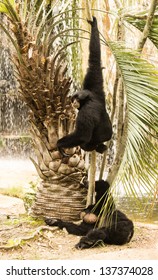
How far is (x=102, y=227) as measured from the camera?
5043mm

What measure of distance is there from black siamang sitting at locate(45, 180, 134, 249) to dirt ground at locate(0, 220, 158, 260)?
7 centimetres

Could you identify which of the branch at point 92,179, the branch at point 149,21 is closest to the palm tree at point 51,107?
the branch at point 149,21

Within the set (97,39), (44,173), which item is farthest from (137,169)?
(44,173)

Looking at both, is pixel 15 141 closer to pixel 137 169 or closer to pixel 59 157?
pixel 59 157

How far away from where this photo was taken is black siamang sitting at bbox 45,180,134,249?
487 cm

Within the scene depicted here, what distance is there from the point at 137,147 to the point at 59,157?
1693 millimetres

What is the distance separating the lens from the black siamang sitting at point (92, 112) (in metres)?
4.62

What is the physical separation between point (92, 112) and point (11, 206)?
12.2 feet

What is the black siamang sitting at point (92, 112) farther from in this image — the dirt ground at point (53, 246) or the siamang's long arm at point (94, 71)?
the dirt ground at point (53, 246)

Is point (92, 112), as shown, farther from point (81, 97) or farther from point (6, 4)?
point (6, 4)

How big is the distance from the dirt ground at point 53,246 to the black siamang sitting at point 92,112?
104 centimetres

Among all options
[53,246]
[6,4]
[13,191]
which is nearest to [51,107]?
[6,4]

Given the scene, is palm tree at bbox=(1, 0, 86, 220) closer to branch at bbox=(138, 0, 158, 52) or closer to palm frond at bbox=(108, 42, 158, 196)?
branch at bbox=(138, 0, 158, 52)

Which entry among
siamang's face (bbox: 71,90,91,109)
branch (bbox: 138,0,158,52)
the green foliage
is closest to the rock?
the green foliage
